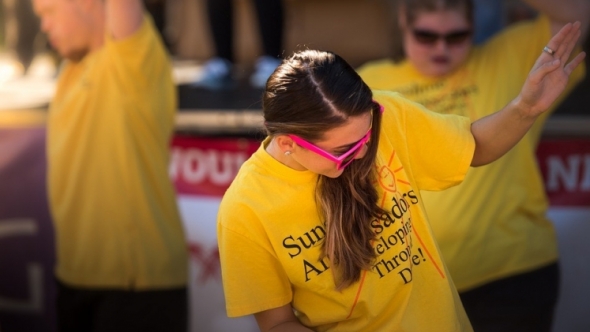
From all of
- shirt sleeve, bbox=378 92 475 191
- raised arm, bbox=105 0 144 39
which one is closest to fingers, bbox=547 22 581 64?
shirt sleeve, bbox=378 92 475 191

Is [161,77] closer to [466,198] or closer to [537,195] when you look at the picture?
[466,198]

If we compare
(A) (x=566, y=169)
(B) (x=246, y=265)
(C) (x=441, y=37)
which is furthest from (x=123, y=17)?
(A) (x=566, y=169)

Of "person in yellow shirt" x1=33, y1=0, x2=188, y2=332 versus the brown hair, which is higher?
the brown hair

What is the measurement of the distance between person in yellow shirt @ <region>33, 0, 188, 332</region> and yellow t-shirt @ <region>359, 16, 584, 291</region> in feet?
2.64

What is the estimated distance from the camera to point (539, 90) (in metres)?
1.90

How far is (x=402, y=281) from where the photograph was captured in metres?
1.90

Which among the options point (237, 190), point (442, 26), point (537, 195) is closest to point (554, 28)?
point (442, 26)

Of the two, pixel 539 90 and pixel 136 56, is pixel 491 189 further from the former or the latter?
pixel 136 56

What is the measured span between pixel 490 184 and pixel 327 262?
1044 mm

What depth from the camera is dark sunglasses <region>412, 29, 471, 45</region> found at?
2.82m

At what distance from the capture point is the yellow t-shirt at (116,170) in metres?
2.84

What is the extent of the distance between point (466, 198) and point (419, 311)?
2.81 feet

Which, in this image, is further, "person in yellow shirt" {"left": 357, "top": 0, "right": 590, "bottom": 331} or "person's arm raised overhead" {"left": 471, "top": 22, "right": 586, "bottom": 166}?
"person in yellow shirt" {"left": 357, "top": 0, "right": 590, "bottom": 331}

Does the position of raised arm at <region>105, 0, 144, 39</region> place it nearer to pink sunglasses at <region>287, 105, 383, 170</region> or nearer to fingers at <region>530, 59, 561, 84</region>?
pink sunglasses at <region>287, 105, 383, 170</region>
